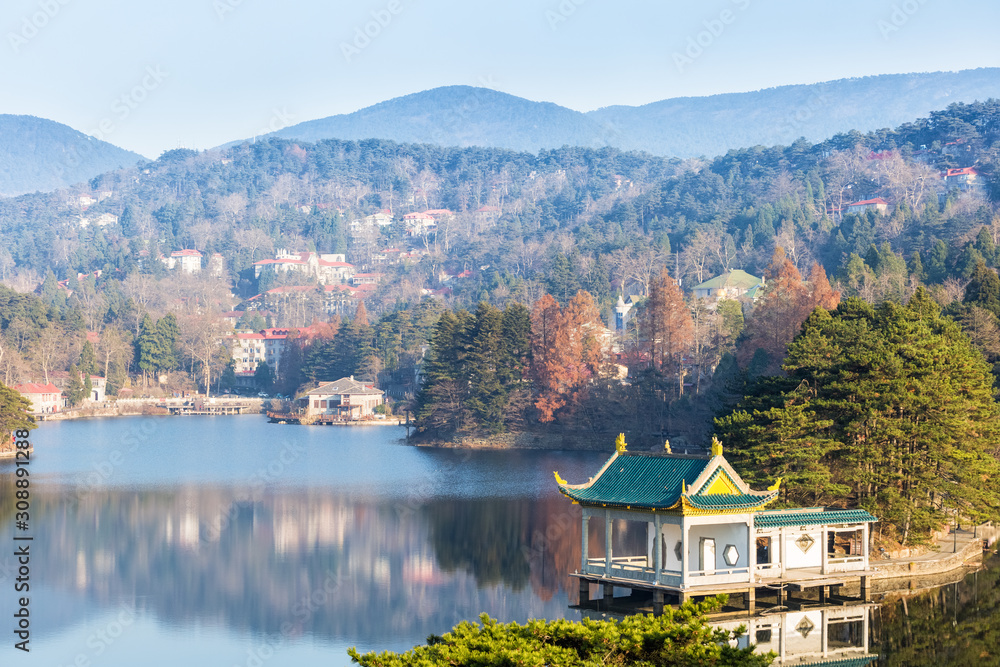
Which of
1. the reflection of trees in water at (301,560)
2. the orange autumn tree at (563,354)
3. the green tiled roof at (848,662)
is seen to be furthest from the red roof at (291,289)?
the green tiled roof at (848,662)

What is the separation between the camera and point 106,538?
33.3 meters

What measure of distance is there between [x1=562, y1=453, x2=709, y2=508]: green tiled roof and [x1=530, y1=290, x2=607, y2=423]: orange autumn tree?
1479 inches

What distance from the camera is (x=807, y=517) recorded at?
23.7 metres

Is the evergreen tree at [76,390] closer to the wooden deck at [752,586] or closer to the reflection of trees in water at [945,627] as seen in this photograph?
the wooden deck at [752,586]

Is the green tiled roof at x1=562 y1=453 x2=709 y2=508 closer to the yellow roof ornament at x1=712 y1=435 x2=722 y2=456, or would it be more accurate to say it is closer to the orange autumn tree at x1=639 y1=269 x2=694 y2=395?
the yellow roof ornament at x1=712 y1=435 x2=722 y2=456

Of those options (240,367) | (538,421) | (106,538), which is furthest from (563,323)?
(240,367)

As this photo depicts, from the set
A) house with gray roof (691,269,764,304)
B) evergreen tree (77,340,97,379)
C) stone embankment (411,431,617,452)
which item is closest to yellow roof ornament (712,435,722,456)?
stone embankment (411,431,617,452)

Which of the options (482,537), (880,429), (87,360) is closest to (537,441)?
(482,537)

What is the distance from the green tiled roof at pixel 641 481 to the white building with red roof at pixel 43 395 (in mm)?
68340

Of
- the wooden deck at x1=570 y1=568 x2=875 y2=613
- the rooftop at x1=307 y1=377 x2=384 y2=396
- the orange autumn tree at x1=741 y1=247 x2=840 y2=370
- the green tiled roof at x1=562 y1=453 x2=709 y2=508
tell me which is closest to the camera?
the wooden deck at x1=570 y1=568 x2=875 y2=613

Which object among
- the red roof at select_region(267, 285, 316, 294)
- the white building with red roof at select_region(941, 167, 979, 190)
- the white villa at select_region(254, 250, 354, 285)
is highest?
the white building with red roof at select_region(941, 167, 979, 190)

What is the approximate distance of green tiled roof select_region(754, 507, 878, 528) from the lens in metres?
23.3

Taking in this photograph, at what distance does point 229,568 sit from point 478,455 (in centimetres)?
2848

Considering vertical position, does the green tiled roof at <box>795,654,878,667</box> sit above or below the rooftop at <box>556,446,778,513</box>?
below
